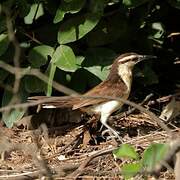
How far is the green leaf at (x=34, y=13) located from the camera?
5.15 meters

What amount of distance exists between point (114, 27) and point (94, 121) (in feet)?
2.71

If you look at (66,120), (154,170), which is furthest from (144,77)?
(154,170)

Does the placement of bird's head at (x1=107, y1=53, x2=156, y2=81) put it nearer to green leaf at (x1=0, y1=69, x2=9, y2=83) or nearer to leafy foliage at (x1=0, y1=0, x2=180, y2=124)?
leafy foliage at (x1=0, y1=0, x2=180, y2=124)

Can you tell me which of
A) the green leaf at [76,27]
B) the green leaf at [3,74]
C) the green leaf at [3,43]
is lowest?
the green leaf at [3,74]

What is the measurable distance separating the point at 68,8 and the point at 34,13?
46 cm

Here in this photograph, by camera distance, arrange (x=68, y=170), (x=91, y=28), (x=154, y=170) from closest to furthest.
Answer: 1. (x=154, y=170)
2. (x=68, y=170)
3. (x=91, y=28)

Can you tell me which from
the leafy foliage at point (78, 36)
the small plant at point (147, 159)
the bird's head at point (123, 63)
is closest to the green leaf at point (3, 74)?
the leafy foliage at point (78, 36)

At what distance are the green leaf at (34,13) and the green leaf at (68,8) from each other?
1.22ft

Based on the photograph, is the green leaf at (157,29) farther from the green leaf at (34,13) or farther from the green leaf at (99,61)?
the green leaf at (34,13)

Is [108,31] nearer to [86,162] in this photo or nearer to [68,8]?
[68,8]

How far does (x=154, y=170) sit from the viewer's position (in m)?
2.70

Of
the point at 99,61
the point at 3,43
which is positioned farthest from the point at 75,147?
the point at 3,43

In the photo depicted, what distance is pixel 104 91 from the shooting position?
5.11 meters

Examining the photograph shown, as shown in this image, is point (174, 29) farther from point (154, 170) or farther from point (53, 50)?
point (154, 170)
